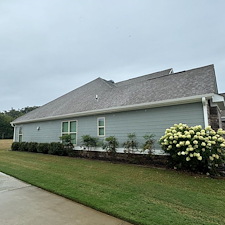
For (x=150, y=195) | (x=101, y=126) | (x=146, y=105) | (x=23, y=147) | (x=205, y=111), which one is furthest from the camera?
(x=23, y=147)

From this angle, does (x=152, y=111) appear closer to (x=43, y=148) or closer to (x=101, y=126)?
(x=101, y=126)

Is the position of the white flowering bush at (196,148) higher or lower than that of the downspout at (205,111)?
lower

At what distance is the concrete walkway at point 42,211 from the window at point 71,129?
673cm

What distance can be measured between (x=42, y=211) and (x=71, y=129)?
827 cm

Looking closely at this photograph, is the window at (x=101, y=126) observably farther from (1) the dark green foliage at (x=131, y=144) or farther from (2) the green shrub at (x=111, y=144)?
(1) the dark green foliage at (x=131, y=144)

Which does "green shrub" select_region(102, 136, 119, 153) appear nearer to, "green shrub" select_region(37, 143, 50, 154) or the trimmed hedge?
the trimmed hedge

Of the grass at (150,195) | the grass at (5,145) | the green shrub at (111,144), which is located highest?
the green shrub at (111,144)

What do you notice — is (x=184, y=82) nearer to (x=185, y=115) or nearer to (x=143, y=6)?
(x=185, y=115)

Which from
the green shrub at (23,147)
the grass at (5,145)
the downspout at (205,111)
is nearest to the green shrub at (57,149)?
the green shrub at (23,147)

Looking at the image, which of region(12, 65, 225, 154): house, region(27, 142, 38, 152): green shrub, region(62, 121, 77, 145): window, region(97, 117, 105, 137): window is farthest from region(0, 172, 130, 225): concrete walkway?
region(27, 142, 38, 152): green shrub

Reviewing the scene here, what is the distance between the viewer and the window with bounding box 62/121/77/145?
422 inches

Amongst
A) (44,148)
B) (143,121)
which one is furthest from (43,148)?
(143,121)

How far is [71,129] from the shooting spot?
11.0 meters

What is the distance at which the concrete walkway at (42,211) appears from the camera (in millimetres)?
2570
